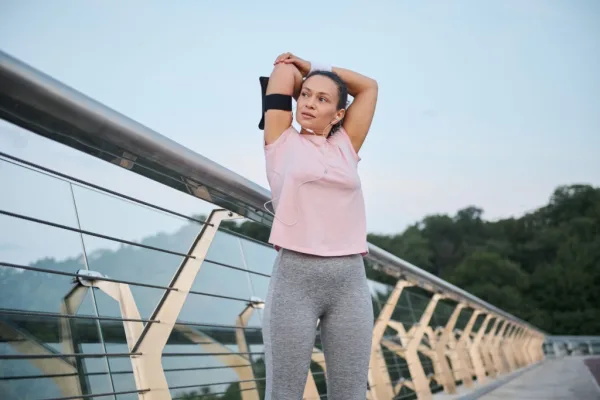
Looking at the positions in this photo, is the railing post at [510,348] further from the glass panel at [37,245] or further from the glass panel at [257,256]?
the glass panel at [37,245]

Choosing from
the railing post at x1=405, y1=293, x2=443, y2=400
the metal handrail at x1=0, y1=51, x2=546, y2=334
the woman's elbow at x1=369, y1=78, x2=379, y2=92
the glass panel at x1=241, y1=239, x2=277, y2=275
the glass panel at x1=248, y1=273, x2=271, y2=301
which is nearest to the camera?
the metal handrail at x1=0, y1=51, x2=546, y2=334

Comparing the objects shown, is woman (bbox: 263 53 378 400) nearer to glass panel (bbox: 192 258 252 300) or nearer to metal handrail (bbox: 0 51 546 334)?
metal handrail (bbox: 0 51 546 334)

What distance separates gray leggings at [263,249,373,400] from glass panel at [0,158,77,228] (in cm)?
51

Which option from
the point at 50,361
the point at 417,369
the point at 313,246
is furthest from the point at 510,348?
the point at 50,361

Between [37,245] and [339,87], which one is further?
[339,87]

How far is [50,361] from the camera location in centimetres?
143

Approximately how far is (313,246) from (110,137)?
20.6 inches

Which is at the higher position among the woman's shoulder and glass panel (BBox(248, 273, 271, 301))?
the woman's shoulder

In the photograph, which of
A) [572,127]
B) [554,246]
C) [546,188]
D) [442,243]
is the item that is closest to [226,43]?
[572,127]

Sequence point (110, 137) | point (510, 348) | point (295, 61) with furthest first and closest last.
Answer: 1. point (510, 348)
2. point (295, 61)
3. point (110, 137)

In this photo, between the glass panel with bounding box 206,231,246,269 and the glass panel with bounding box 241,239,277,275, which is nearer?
the glass panel with bounding box 206,231,246,269

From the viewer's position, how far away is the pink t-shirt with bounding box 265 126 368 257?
1.55 metres

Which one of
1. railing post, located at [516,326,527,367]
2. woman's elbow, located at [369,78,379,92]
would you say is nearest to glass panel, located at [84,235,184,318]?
woman's elbow, located at [369,78,379,92]

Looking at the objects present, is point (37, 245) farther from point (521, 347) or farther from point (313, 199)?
point (521, 347)
